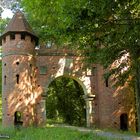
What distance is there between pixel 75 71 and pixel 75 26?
47.3 ft

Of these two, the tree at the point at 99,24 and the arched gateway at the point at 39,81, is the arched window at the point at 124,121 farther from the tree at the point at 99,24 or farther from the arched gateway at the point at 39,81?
the tree at the point at 99,24

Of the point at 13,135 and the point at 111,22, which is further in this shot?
the point at 13,135

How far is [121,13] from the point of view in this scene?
15523mm

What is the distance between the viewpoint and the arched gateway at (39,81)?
Result: 27.1 meters

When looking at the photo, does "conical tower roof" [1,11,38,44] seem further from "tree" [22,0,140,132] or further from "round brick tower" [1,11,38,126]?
"tree" [22,0,140,132]

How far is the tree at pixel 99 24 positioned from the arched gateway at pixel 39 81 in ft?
28.3

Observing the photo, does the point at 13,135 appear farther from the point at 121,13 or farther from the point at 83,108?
the point at 83,108

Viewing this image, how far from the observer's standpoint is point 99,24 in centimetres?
1586

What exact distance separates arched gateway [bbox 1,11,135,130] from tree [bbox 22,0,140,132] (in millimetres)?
8627

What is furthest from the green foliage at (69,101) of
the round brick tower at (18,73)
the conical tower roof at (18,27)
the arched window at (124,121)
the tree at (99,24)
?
the tree at (99,24)

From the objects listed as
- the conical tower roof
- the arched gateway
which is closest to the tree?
the arched gateway

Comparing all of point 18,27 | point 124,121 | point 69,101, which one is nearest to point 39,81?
point 18,27

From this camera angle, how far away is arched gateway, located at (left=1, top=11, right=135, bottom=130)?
27109mm

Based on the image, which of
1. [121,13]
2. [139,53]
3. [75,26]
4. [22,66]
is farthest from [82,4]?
[22,66]
